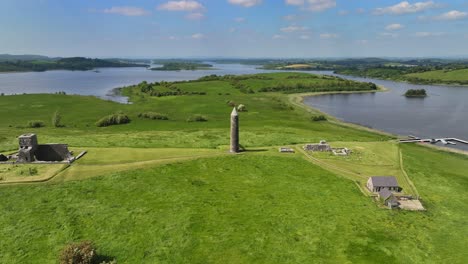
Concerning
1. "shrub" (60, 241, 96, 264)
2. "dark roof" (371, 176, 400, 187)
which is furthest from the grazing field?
"shrub" (60, 241, 96, 264)

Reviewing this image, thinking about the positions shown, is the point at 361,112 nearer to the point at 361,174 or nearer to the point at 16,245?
the point at 361,174

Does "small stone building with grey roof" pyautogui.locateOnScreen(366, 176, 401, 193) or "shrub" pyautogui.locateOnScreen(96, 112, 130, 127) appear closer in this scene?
"small stone building with grey roof" pyautogui.locateOnScreen(366, 176, 401, 193)

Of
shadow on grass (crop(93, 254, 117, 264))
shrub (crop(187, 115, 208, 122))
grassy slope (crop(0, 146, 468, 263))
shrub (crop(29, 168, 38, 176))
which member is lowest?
shadow on grass (crop(93, 254, 117, 264))

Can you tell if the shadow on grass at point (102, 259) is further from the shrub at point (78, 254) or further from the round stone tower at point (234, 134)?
the round stone tower at point (234, 134)

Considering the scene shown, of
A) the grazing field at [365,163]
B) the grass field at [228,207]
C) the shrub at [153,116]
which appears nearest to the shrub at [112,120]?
the shrub at [153,116]

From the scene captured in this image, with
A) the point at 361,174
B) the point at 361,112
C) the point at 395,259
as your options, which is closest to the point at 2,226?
the point at 395,259

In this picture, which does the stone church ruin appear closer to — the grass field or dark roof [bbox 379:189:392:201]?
the grass field
